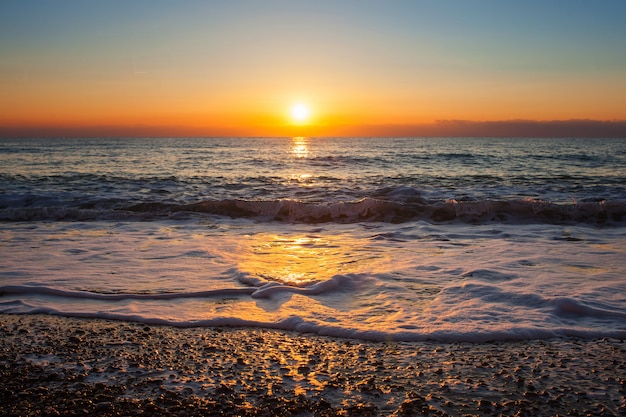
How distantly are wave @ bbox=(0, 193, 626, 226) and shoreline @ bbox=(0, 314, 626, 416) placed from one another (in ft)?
23.1

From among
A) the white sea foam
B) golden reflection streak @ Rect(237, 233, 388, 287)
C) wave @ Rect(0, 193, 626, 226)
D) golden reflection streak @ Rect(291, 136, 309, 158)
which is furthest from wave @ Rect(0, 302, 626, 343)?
golden reflection streak @ Rect(291, 136, 309, 158)

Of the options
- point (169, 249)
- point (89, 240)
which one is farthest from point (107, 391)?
point (89, 240)

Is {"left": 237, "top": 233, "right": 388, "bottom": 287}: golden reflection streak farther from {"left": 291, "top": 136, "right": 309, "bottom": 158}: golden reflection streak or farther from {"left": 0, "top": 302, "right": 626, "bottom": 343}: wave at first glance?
{"left": 291, "top": 136, "right": 309, "bottom": 158}: golden reflection streak

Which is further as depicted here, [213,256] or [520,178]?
[520,178]

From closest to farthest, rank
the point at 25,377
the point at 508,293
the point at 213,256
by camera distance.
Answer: the point at 25,377 → the point at 508,293 → the point at 213,256

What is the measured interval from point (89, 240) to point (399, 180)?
14497 mm

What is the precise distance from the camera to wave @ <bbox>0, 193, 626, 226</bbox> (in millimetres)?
10562

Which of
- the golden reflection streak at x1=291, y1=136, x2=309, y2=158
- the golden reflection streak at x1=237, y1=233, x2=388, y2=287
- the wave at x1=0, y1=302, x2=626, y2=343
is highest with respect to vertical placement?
the golden reflection streak at x1=291, y1=136, x2=309, y2=158

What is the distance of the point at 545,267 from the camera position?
20.0 ft

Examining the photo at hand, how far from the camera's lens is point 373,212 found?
36.5ft

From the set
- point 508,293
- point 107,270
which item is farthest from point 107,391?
point 508,293

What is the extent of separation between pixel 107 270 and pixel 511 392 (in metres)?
4.81

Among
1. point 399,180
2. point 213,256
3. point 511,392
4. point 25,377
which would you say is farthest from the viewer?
point 399,180

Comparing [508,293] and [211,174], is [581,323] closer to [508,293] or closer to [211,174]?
[508,293]
